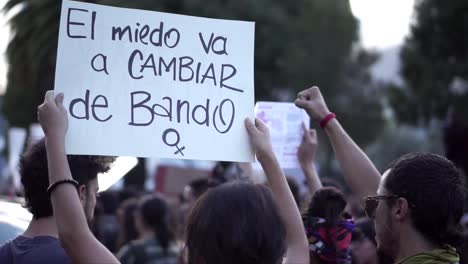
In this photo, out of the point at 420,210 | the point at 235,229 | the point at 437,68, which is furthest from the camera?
the point at 437,68

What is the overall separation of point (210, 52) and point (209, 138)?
34 cm

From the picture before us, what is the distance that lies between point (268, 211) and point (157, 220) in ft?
13.2

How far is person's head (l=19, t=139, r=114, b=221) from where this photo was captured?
3092 mm

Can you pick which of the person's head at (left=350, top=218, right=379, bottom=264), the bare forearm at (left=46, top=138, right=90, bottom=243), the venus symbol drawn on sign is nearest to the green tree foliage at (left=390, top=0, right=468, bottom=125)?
the person's head at (left=350, top=218, right=379, bottom=264)

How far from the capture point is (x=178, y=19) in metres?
3.19

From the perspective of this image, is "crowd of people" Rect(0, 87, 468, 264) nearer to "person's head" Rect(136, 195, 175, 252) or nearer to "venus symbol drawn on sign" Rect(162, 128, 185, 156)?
"venus symbol drawn on sign" Rect(162, 128, 185, 156)

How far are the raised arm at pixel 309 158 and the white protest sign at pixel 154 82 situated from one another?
117 centimetres

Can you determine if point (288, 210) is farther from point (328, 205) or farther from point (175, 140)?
point (328, 205)

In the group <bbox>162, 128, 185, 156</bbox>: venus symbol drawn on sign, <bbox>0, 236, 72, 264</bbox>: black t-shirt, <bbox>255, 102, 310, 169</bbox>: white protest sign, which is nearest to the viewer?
<bbox>0, 236, 72, 264</bbox>: black t-shirt

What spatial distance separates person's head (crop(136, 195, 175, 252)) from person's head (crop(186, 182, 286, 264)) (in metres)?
3.88

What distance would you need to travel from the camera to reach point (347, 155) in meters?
3.75

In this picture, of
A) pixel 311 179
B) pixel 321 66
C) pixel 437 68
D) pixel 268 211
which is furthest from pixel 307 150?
pixel 321 66

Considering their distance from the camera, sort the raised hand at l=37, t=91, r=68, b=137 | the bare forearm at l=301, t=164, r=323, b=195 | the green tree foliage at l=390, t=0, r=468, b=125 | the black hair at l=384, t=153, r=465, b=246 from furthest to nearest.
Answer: the green tree foliage at l=390, t=0, r=468, b=125 → the bare forearm at l=301, t=164, r=323, b=195 → the black hair at l=384, t=153, r=465, b=246 → the raised hand at l=37, t=91, r=68, b=137

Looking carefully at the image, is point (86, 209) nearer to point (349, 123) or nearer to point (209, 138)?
point (209, 138)
